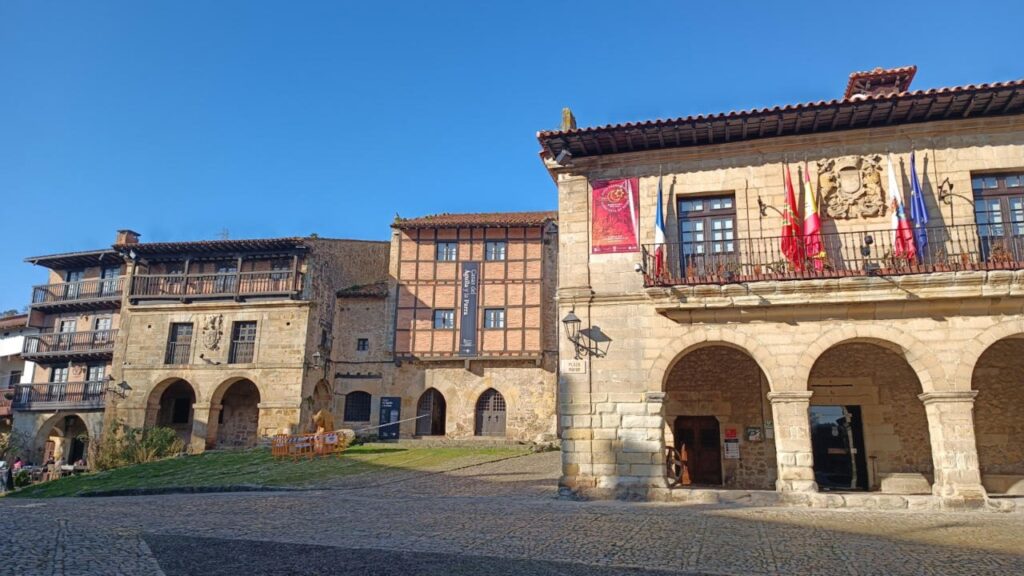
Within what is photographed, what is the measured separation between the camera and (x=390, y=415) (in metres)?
26.4

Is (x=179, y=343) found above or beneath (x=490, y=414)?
above

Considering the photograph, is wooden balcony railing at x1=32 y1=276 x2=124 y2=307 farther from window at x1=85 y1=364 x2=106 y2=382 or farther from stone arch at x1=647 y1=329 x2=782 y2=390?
stone arch at x1=647 y1=329 x2=782 y2=390

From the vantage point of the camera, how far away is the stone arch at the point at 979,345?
10.5 m

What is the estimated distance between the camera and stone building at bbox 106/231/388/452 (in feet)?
82.1

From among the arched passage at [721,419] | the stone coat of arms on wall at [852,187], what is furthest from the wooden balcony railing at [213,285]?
the stone coat of arms on wall at [852,187]

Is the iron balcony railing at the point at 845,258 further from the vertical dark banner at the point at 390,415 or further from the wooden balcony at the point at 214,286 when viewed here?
the wooden balcony at the point at 214,286

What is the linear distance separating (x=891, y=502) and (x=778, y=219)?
509 cm

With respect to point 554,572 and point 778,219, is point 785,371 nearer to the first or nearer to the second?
point 778,219

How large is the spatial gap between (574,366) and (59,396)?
25681mm

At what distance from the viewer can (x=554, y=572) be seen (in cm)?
589

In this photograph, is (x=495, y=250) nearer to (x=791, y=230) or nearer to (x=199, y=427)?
(x=199, y=427)

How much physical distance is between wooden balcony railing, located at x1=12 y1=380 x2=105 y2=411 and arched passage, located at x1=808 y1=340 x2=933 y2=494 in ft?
88.3

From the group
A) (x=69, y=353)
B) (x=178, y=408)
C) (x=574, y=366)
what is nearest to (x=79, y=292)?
(x=69, y=353)

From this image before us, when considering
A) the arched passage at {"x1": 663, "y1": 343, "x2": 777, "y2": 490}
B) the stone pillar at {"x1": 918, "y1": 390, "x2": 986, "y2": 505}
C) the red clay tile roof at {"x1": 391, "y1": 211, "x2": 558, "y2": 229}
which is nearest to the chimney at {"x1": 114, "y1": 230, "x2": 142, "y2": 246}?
the red clay tile roof at {"x1": 391, "y1": 211, "x2": 558, "y2": 229}
